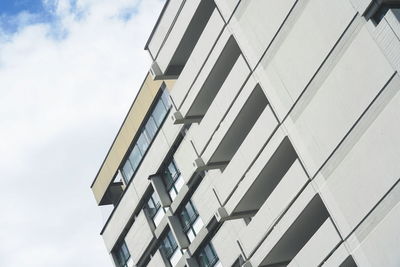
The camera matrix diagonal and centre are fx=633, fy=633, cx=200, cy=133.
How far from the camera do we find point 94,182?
36.6m

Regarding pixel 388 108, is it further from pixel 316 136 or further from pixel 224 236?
pixel 224 236

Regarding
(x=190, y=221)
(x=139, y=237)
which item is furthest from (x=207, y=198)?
(x=139, y=237)

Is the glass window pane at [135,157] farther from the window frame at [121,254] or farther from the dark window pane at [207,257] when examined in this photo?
the dark window pane at [207,257]

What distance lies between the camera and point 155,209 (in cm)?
3158

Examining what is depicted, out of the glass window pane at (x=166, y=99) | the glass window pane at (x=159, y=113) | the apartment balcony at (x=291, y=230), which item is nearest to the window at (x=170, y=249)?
the glass window pane at (x=159, y=113)

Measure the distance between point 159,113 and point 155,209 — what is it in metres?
4.93

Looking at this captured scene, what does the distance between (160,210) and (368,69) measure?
16.2 m

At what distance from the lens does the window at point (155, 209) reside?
31.2 meters

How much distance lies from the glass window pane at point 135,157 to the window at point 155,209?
79.5 inches

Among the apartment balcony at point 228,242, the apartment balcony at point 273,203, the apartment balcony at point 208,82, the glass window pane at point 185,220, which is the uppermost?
the apartment balcony at point 208,82

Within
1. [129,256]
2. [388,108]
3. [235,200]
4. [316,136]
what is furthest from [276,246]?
[129,256]

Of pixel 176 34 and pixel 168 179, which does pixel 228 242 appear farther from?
pixel 176 34

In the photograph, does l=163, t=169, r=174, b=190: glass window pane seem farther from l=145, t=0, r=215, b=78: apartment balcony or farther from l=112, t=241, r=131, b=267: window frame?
l=112, t=241, r=131, b=267: window frame

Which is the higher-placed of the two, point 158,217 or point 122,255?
point 122,255
